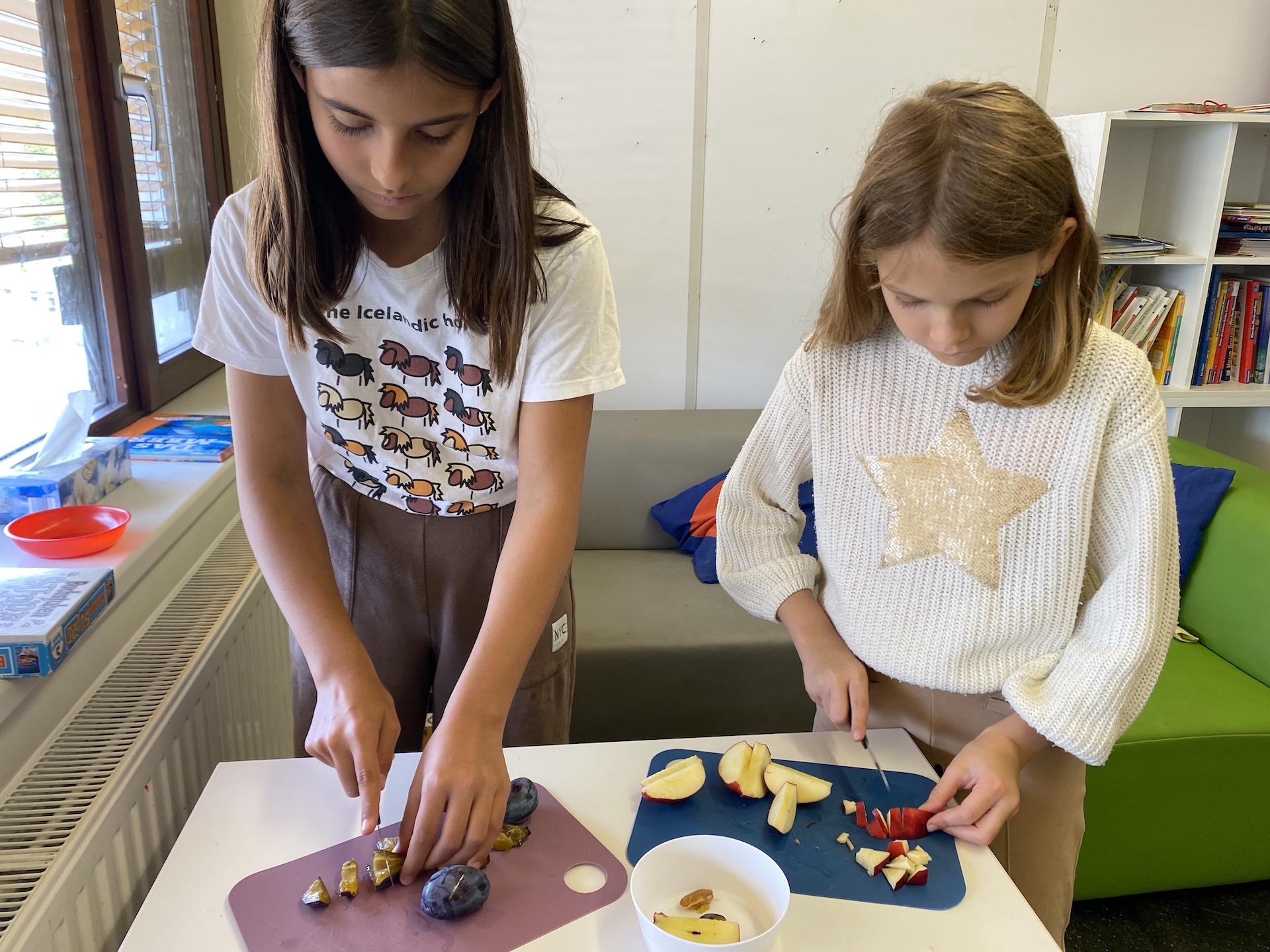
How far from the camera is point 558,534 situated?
90 cm

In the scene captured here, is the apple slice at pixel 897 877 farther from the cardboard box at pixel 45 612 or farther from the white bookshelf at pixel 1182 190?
the white bookshelf at pixel 1182 190

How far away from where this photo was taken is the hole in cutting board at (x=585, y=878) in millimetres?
759

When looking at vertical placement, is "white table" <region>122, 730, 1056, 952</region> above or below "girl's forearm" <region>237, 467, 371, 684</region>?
below

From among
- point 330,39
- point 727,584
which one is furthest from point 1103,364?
point 330,39

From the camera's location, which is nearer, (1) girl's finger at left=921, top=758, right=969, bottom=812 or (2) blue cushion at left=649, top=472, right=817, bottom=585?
(1) girl's finger at left=921, top=758, right=969, bottom=812

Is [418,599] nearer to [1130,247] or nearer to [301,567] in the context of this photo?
[301,567]

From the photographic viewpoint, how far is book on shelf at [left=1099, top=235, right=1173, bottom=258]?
243cm

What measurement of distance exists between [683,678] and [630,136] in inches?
57.1

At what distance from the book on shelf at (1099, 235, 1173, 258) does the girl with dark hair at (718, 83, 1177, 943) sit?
172 cm

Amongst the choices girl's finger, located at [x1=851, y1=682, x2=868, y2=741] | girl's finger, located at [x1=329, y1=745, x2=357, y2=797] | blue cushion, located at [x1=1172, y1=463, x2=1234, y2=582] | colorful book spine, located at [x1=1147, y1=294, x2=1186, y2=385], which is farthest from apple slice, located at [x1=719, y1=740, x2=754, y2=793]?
colorful book spine, located at [x1=1147, y1=294, x2=1186, y2=385]

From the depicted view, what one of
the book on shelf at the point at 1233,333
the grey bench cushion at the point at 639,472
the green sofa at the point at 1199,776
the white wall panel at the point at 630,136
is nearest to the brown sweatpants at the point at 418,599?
the green sofa at the point at 1199,776

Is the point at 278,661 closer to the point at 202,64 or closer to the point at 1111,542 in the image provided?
the point at 1111,542

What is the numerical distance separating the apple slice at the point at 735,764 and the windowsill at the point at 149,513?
72 centimetres

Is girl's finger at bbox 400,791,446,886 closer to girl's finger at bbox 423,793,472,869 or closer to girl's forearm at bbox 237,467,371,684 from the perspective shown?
girl's finger at bbox 423,793,472,869
